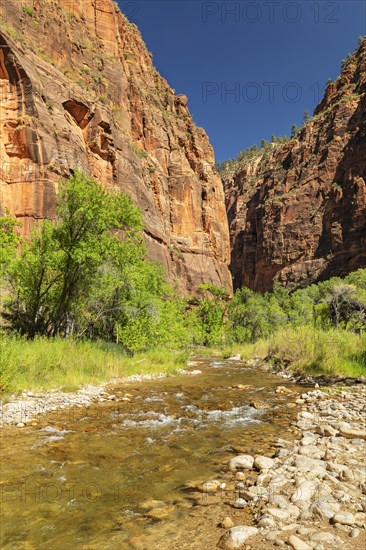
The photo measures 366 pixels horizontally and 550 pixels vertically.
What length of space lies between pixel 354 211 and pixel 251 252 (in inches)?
1600

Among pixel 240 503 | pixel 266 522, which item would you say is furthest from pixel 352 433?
pixel 266 522

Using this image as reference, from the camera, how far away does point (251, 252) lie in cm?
11825

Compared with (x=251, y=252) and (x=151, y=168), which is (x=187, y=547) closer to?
(x=151, y=168)

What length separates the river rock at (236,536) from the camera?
3018 mm

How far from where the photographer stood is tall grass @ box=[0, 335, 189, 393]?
952cm

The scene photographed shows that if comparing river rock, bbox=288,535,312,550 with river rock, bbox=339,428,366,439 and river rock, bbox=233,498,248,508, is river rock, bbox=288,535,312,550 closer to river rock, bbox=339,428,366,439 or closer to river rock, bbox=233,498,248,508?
river rock, bbox=233,498,248,508

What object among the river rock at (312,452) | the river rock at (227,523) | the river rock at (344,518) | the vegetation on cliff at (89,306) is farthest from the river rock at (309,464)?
the vegetation on cliff at (89,306)

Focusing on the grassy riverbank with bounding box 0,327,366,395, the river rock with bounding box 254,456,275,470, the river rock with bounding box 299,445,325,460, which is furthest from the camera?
the grassy riverbank with bounding box 0,327,366,395

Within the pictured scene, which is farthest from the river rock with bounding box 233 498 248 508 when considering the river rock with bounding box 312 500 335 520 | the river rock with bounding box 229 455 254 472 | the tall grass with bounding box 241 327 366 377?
the tall grass with bounding box 241 327 366 377

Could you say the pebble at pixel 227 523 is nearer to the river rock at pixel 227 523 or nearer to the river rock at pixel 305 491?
the river rock at pixel 227 523

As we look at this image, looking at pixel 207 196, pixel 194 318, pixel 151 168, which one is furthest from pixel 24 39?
pixel 207 196

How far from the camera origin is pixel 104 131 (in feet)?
167

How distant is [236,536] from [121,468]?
2.36 metres

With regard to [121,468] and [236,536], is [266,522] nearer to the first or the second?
[236,536]
